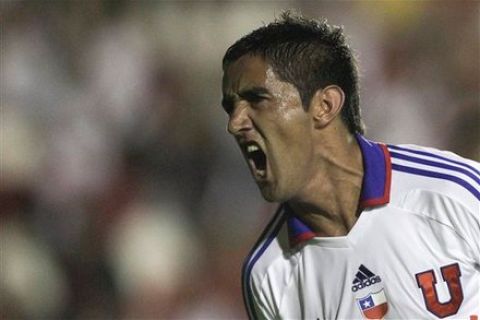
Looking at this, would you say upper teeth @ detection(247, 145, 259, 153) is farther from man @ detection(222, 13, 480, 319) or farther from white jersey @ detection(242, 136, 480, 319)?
white jersey @ detection(242, 136, 480, 319)

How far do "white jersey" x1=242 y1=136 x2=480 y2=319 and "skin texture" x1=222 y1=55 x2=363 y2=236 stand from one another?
0.15 ft

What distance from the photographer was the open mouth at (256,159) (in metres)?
2.14

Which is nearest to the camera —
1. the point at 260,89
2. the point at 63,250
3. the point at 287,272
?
the point at 260,89

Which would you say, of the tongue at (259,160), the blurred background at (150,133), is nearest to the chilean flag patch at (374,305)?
the tongue at (259,160)

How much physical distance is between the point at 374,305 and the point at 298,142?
15.7 inches

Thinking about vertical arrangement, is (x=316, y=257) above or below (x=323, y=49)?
below

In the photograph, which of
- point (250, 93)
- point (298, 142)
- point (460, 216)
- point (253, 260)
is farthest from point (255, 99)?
point (460, 216)

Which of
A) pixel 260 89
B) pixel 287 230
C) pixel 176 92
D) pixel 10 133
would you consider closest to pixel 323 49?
pixel 260 89

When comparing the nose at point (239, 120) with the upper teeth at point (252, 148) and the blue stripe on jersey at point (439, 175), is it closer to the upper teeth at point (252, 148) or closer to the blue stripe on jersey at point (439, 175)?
the upper teeth at point (252, 148)

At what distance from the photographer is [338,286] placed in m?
2.13

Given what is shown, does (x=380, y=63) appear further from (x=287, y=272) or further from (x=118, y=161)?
(x=287, y=272)

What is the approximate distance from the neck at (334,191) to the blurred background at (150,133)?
1.47 meters

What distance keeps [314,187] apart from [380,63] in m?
1.78

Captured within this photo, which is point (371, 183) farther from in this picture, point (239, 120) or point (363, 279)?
point (239, 120)
